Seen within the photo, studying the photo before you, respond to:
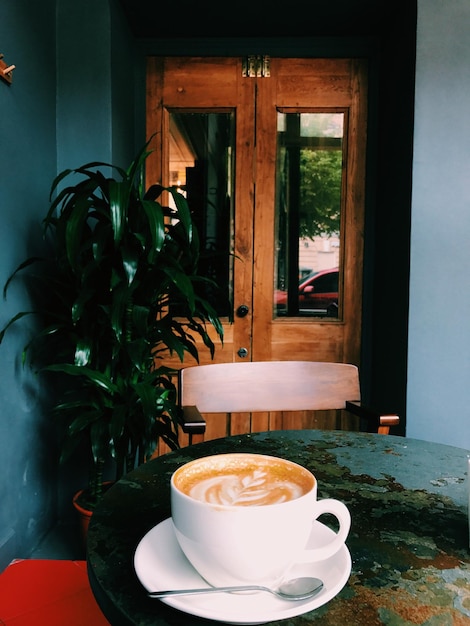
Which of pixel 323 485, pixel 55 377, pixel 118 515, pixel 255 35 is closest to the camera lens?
pixel 118 515

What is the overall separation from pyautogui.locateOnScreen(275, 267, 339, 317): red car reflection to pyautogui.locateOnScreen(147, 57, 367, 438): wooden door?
3 cm

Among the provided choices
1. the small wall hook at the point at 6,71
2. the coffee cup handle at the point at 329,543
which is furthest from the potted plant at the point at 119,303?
the coffee cup handle at the point at 329,543

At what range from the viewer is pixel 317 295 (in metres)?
2.92

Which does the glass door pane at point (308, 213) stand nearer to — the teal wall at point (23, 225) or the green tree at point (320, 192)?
the green tree at point (320, 192)

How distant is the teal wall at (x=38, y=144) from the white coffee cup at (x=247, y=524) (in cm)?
155

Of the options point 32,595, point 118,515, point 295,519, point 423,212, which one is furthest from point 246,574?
point 423,212

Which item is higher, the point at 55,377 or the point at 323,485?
the point at 323,485

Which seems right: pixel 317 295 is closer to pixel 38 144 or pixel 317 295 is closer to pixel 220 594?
pixel 38 144

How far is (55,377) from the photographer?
7.57 ft

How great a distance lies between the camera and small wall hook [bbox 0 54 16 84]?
1730 millimetres

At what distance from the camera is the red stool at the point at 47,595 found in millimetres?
1569

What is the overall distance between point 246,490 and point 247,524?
0.23 ft

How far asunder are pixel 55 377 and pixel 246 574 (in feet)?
6.66

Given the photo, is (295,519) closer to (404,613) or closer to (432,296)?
(404,613)
